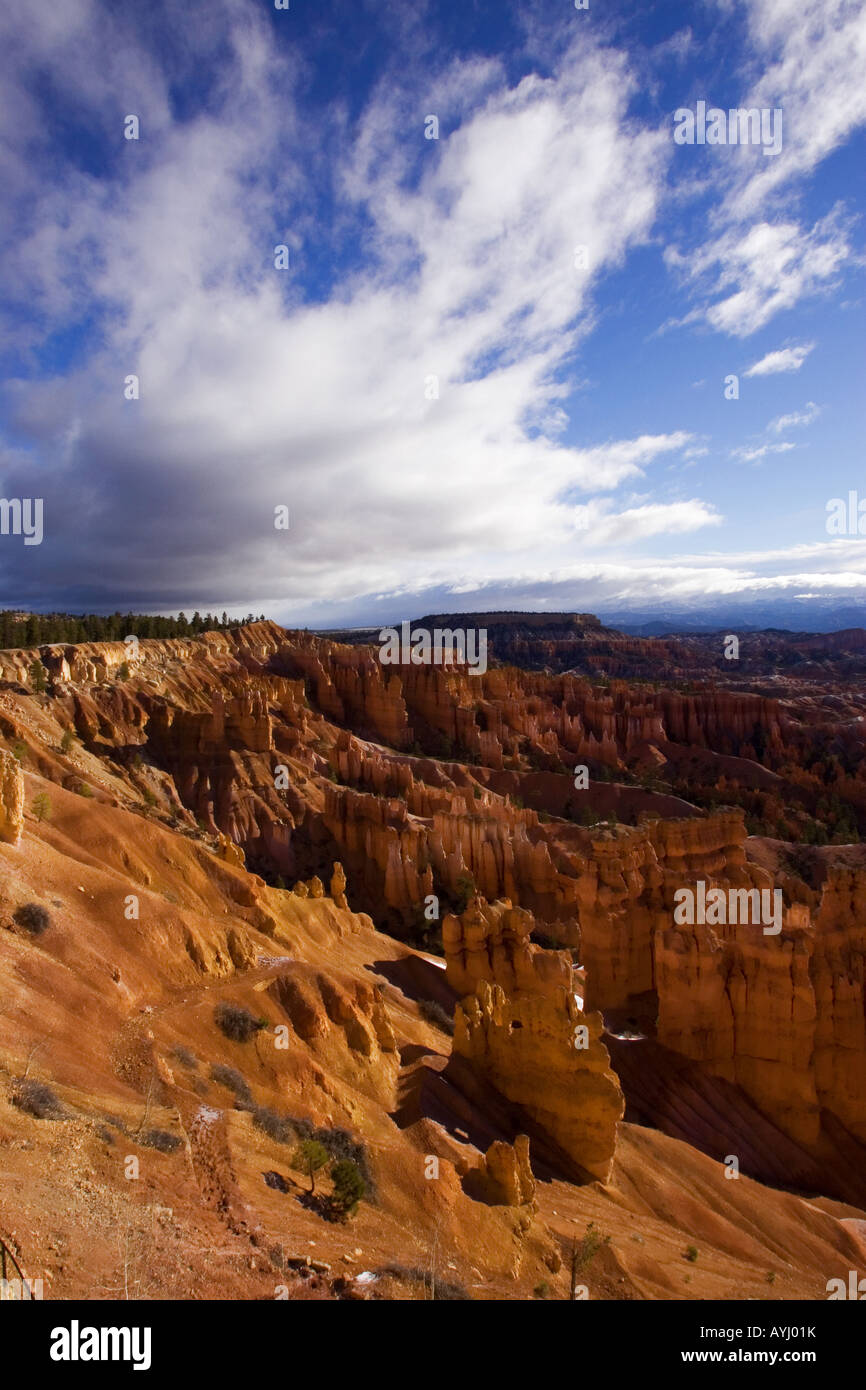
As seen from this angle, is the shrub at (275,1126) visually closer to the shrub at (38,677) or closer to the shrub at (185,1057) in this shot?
the shrub at (185,1057)

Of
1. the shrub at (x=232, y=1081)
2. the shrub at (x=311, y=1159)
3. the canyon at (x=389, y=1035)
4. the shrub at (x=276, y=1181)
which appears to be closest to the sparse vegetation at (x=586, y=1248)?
the canyon at (x=389, y=1035)

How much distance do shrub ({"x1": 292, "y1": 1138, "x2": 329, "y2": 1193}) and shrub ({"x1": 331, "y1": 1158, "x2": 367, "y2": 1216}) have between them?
0.99ft

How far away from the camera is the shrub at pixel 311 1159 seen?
12.9 meters

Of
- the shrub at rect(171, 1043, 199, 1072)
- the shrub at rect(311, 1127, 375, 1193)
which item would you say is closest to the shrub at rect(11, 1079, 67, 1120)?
the shrub at rect(171, 1043, 199, 1072)

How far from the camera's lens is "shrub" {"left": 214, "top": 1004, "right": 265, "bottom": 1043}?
16.6 m

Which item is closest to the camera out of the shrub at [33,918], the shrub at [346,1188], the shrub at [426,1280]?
the shrub at [426,1280]

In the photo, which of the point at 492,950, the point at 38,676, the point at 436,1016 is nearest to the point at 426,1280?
the point at 436,1016

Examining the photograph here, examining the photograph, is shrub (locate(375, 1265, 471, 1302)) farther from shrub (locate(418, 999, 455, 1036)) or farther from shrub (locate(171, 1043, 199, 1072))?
shrub (locate(418, 999, 455, 1036))

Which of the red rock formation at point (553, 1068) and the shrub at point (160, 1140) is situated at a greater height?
the shrub at point (160, 1140)

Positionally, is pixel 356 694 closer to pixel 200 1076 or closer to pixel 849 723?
pixel 849 723

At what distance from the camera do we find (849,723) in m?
92.7

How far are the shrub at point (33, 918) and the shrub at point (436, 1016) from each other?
15.4 m

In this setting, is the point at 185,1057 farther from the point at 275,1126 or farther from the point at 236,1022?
the point at 275,1126
